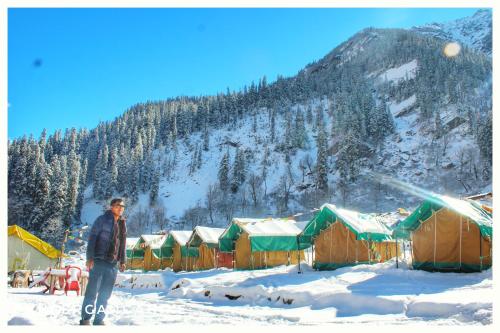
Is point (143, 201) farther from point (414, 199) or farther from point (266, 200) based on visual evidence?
point (414, 199)

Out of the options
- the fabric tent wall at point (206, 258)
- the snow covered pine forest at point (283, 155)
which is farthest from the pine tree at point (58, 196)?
the fabric tent wall at point (206, 258)

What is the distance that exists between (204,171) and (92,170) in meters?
31.2

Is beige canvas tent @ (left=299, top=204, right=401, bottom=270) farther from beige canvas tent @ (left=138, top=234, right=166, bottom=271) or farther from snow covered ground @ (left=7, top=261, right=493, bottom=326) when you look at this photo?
beige canvas tent @ (left=138, top=234, right=166, bottom=271)

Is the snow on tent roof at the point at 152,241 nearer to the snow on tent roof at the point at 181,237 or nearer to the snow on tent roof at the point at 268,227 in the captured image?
the snow on tent roof at the point at 181,237

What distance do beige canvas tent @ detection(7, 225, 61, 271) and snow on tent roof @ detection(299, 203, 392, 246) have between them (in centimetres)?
2174

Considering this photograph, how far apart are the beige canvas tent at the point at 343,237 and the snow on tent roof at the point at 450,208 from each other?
2105 mm

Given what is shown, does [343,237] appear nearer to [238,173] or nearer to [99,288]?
[99,288]

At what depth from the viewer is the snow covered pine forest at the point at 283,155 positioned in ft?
196

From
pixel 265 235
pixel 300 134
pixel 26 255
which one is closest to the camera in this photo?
pixel 265 235

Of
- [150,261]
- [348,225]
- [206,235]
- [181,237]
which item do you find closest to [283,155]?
[150,261]

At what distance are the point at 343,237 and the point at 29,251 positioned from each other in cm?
2488

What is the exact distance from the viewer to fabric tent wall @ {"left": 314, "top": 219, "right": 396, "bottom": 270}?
1878cm

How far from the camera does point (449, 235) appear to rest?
14.9m

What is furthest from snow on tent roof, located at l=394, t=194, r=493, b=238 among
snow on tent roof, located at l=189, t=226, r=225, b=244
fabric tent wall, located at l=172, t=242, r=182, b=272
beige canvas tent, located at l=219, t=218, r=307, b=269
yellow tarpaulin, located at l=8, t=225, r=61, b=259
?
yellow tarpaulin, located at l=8, t=225, r=61, b=259
